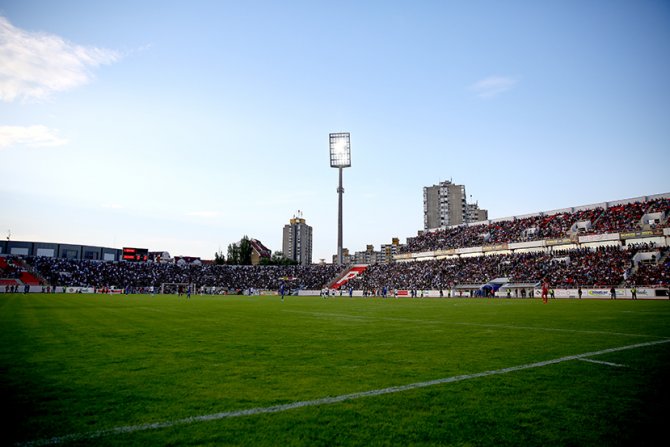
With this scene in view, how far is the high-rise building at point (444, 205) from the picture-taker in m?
162

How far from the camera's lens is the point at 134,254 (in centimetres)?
8862

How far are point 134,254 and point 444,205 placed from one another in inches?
4678

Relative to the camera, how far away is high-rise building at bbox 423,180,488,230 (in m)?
162

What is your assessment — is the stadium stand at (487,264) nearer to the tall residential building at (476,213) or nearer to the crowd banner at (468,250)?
the crowd banner at (468,250)

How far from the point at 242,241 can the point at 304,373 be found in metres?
132

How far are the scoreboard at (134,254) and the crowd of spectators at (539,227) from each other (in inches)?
2294

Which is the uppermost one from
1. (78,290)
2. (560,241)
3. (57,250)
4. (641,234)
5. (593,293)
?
(57,250)

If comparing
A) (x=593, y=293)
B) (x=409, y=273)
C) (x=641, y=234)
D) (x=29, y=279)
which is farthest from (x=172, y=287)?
(x=641, y=234)

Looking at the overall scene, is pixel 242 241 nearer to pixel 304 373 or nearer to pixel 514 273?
pixel 514 273

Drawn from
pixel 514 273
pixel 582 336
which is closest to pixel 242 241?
pixel 514 273

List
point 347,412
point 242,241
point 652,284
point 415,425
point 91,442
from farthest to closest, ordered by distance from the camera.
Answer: point 242,241 → point 652,284 → point 347,412 → point 415,425 → point 91,442

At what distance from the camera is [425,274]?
68.9 m

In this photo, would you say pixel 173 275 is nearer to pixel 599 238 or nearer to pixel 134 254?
pixel 134 254

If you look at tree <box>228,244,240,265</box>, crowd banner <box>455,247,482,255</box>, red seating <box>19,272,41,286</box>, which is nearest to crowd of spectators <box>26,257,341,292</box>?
red seating <box>19,272,41,286</box>
